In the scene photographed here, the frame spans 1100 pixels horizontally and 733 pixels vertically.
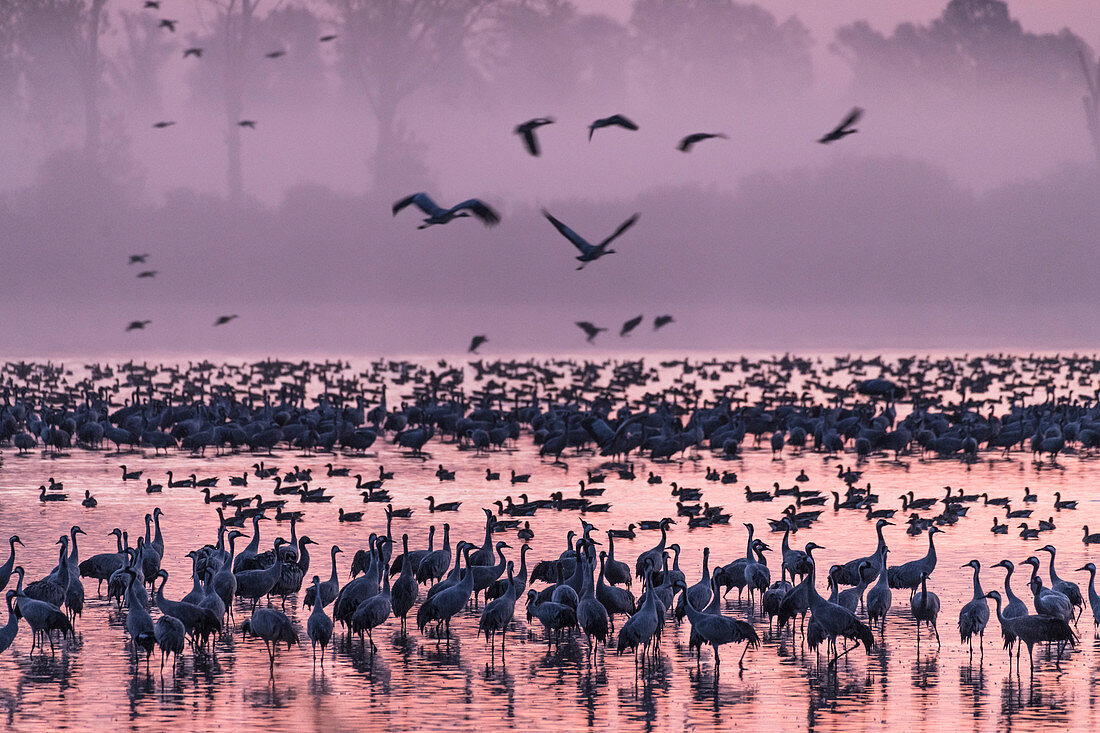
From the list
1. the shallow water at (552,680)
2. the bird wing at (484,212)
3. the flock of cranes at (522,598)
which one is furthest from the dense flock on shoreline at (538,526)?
the bird wing at (484,212)

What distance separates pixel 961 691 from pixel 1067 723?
5.55 feet

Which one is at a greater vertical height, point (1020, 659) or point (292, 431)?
point (292, 431)

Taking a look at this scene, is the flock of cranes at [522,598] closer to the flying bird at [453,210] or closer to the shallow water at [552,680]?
the shallow water at [552,680]

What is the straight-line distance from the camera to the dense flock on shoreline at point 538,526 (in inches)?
872

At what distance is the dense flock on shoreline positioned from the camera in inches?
872

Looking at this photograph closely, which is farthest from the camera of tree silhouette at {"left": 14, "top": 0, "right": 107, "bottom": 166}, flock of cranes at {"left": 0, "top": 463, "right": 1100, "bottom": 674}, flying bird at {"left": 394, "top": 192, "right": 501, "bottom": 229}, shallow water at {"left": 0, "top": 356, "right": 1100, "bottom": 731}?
tree silhouette at {"left": 14, "top": 0, "right": 107, "bottom": 166}

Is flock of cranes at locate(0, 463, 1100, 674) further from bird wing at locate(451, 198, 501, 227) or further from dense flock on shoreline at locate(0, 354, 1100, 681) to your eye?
bird wing at locate(451, 198, 501, 227)

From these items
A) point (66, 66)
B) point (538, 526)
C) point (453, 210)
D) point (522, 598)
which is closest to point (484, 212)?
point (453, 210)

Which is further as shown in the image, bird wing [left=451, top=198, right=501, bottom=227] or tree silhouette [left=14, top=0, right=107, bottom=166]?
tree silhouette [left=14, top=0, right=107, bottom=166]

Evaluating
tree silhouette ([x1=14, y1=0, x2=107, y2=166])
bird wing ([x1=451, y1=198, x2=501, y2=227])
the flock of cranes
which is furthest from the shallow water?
tree silhouette ([x1=14, y1=0, x2=107, y2=166])

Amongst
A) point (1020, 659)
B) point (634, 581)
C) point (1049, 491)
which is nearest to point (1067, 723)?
point (1020, 659)

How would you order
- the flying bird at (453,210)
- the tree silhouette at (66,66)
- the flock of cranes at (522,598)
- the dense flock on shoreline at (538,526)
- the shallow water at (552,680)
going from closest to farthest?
the shallow water at (552,680), the flock of cranes at (522,598), the dense flock on shoreline at (538,526), the flying bird at (453,210), the tree silhouette at (66,66)

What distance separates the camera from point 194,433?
5025 cm

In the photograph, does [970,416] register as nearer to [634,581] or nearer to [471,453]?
[471,453]
